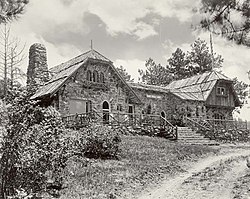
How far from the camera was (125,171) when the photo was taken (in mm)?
12055

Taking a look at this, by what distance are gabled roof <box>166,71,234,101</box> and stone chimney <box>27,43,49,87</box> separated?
13267 millimetres

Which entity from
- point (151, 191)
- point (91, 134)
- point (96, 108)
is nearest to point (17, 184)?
point (151, 191)

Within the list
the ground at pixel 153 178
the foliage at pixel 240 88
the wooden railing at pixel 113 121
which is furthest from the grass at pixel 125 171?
the foliage at pixel 240 88

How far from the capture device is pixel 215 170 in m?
12.3

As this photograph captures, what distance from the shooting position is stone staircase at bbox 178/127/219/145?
2210 centimetres

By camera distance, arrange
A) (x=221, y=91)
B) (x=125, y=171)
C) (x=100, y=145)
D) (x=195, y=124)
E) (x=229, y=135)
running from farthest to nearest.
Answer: (x=221, y=91) → (x=195, y=124) → (x=229, y=135) → (x=100, y=145) → (x=125, y=171)

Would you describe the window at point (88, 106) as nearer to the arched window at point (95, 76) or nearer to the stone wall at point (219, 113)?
the arched window at point (95, 76)

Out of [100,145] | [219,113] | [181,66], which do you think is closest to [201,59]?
[181,66]

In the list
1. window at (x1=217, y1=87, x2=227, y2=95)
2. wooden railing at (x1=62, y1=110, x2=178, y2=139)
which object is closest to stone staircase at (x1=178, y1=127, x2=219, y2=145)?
wooden railing at (x1=62, y1=110, x2=178, y2=139)

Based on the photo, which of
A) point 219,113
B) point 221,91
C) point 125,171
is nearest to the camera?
point 125,171

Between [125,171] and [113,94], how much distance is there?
13999mm

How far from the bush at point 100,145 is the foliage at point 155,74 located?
38895 mm

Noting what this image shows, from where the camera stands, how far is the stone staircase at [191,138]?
22.1 metres

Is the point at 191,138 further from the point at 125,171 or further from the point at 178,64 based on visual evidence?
the point at 178,64
